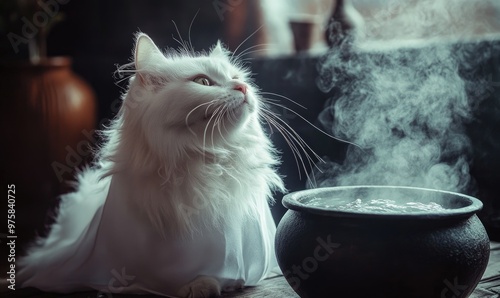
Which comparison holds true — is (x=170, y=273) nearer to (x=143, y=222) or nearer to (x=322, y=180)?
(x=143, y=222)

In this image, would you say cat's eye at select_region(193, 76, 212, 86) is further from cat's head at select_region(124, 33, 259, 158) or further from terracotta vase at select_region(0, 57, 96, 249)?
terracotta vase at select_region(0, 57, 96, 249)

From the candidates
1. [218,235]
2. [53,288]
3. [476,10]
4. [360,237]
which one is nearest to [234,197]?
[218,235]

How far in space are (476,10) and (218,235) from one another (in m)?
1.79

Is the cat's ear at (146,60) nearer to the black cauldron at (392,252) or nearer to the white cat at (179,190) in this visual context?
the white cat at (179,190)

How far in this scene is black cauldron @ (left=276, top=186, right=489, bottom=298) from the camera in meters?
1.11

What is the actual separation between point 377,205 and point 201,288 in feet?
1.69

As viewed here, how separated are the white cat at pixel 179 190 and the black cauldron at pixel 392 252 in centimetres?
33

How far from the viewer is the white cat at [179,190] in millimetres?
1428

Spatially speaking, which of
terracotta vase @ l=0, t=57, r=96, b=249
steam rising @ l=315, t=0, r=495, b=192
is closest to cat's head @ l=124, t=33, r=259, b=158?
steam rising @ l=315, t=0, r=495, b=192

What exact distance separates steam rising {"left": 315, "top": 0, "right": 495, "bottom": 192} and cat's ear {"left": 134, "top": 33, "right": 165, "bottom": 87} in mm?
831

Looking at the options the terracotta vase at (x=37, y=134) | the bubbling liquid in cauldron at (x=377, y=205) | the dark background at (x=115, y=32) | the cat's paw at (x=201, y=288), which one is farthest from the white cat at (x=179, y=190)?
the terracotta vase at (x=37, y=134)

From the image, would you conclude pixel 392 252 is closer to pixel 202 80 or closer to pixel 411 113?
pixel 202 80

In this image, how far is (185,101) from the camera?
1.41 meters

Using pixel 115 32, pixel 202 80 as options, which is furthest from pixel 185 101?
pixel 115 32
